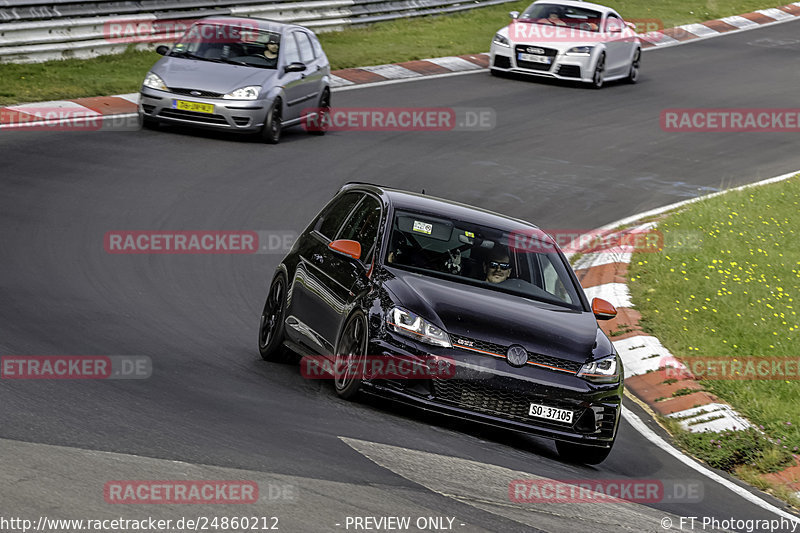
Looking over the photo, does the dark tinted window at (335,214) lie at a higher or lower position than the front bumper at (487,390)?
higher

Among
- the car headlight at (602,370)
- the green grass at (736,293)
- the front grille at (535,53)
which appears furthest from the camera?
the front grille at (535,53)

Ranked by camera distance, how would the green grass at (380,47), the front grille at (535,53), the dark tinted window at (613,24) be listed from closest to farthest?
the green grass at (380,47) < the front grille at (535,53) < the dark tinted window at (613,24)

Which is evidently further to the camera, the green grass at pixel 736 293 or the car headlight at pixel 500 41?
the car headlight at pixel 500 41

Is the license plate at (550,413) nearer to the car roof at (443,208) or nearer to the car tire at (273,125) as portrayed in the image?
the car roof at (443,208)

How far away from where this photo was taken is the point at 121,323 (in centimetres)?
1092

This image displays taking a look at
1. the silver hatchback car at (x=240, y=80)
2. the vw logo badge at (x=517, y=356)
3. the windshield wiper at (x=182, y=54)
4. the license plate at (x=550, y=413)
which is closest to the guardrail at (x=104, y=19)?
the silver hatchback car at (x=240, y=80)

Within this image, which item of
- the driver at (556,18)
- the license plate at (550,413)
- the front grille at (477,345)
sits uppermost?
the front grille at (477,345)

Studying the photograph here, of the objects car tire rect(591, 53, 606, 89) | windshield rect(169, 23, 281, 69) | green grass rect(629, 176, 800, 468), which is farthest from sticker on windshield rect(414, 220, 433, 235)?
car tire rect(591, 53, 606, 89)

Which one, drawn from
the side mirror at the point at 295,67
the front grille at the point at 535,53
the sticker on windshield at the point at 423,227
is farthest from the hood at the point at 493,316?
the front grille at the point at 535,53

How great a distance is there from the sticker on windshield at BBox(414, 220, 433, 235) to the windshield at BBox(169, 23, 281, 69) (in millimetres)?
10730

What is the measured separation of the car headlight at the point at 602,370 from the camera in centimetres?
891

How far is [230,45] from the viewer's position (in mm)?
20391

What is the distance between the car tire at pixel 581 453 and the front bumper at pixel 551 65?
716 inches

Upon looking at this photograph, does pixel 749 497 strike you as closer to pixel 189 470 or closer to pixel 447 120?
pixel 189 470
